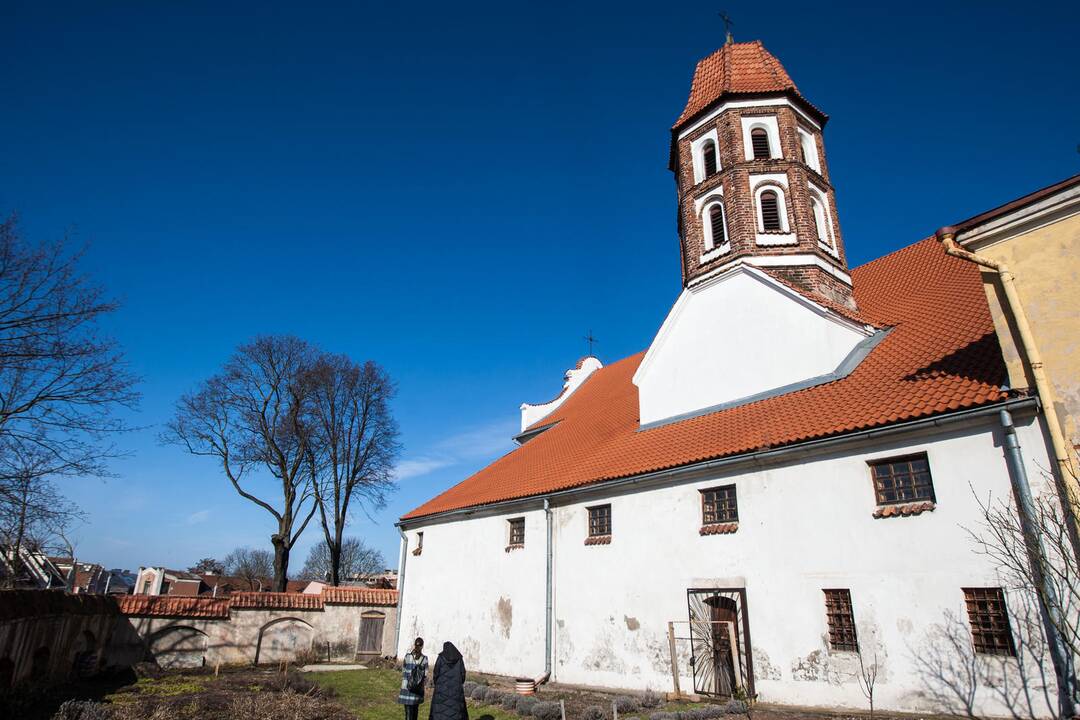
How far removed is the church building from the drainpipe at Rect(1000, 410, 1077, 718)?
99 mm

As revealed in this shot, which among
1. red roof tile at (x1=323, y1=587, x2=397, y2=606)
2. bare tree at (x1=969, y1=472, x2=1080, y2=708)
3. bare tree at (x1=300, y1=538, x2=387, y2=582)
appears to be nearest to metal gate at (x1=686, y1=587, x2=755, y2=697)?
bare tree at (x1=969, y1=472, x2=1080, y2=708)

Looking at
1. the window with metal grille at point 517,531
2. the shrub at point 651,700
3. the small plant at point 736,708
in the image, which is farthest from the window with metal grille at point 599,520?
the small plant at point 736,708

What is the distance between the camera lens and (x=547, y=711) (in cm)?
1106

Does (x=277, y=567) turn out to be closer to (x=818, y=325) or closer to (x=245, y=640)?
(x=245, y=640)

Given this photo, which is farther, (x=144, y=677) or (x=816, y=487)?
(x=144, y=677)

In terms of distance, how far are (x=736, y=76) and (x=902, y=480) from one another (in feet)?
40.6

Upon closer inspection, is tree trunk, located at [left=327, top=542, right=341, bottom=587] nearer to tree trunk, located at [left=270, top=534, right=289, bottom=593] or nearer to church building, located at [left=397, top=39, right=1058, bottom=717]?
tree trunk, located at [left=270, top=534, right=289, bottom=593]

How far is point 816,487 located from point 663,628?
4148 millimetres

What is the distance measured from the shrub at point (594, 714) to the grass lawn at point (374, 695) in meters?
1.65

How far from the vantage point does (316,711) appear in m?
11.8

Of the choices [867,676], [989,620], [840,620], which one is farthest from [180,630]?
[989,620]

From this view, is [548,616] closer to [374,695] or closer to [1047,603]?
[374,695]

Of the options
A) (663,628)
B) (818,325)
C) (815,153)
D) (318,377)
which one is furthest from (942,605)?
(318,377)

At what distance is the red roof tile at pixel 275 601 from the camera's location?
20.8 m
